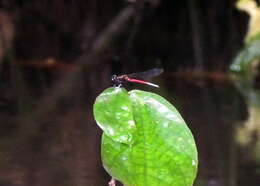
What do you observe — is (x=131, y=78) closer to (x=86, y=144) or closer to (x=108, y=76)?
(x=86, y=144)

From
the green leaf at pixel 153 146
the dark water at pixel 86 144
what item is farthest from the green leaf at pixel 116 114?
the dark water at pixel 86 144

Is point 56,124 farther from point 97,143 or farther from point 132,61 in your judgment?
point 132,61

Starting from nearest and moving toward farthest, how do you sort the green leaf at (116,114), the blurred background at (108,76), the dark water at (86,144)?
the green leaf at (116,114), the dark water at (86,144), the blurred background at (108,76)

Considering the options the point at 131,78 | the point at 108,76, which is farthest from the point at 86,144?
the point at 108,76

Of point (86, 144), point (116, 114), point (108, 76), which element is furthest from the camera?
point (108, 76)

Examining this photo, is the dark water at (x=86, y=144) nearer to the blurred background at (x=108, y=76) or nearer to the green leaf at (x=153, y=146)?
the blurred background at (x=108, y=76)

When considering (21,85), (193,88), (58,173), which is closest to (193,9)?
(193,88)
